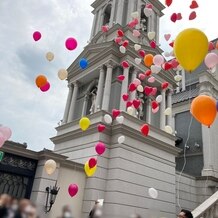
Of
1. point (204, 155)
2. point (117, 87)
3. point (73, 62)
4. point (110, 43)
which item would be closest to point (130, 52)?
point (110, 43)

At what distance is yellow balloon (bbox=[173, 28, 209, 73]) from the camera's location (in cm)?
566

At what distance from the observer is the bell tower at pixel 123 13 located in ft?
51.9

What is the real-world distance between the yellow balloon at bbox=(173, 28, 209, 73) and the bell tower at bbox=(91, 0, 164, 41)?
9803mm

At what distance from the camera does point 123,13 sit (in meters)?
16.0

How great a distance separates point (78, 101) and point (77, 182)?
6265 mm

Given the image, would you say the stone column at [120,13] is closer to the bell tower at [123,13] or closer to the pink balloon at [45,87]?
the bell tower at [123,13]

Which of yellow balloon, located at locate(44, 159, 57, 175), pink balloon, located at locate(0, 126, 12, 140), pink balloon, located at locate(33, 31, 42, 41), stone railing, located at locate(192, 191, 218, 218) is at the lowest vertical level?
stone railing, located at locate(192, 191, 218, 218)

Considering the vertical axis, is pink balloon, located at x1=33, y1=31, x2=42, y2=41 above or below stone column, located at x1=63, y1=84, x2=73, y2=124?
below

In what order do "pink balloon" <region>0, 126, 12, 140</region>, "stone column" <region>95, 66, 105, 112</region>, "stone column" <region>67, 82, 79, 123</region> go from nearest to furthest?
"pink balloon" <region>0, 126, 12, 140</region>, "stone column" <region>95, 66, 105, 112</region>, "stone column" <region>67, 82, 79, 123</region>

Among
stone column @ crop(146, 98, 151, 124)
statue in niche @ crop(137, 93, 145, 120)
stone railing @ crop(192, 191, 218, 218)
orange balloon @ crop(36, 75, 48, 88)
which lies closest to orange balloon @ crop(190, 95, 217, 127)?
stone railing @ crop(192, 191, 218, 218)

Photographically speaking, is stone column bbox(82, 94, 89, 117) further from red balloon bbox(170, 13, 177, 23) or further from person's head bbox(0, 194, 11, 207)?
person's head bbox(0, 194, 11, 207)

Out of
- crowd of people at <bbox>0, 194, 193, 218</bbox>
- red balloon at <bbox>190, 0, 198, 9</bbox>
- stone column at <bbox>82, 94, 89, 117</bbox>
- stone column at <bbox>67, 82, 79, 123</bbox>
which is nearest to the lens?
crowd of people at <bbox>0, 194, 193, 218</bbox>

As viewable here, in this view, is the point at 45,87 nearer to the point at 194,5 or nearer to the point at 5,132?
the point at 5,132

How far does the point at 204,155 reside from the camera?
16.6m
